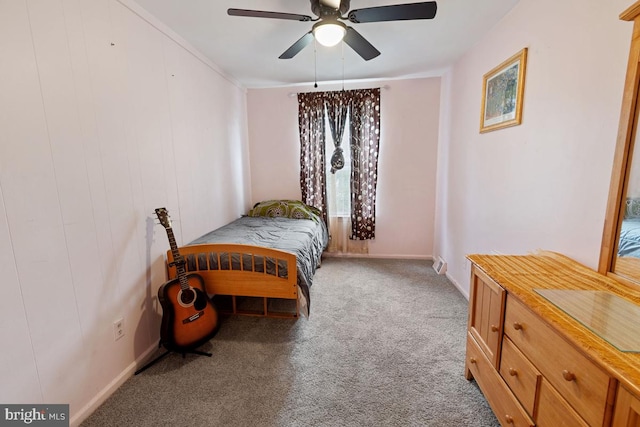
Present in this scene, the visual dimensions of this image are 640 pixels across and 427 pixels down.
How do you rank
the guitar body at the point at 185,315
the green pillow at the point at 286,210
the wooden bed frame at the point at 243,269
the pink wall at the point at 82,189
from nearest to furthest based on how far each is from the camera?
the pink wall at the point at 82,189
the guitar body at the point at 185,315
the wooden bed frame at the point at 243,269
the green pillow at the point at 286,210

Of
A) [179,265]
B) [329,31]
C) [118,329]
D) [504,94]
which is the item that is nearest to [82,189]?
[179,265]

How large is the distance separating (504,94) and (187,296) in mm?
2821

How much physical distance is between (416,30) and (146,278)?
293 cm

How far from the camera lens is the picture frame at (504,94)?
193 cm

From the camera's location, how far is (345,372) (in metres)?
1.83

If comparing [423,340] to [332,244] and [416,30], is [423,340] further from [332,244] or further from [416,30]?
[416,30]

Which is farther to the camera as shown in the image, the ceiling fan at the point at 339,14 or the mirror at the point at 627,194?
the ceiling fan at the point at 339,14

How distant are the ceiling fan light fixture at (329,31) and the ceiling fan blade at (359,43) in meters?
0.10

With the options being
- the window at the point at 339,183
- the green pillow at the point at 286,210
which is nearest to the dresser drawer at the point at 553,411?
the green pillow at the point at 286,210

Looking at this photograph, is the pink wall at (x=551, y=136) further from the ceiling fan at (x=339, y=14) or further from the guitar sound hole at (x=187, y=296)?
the guitar sound hole at (x=187, y=296)

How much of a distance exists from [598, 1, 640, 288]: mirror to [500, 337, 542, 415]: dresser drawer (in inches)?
21.5

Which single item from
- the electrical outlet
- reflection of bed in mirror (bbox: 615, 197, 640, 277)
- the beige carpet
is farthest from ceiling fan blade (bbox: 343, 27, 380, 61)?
the electrical outlet

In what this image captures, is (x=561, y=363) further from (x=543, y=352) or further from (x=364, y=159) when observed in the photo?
(x=364, y=159)

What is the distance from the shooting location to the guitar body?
1.88 m
